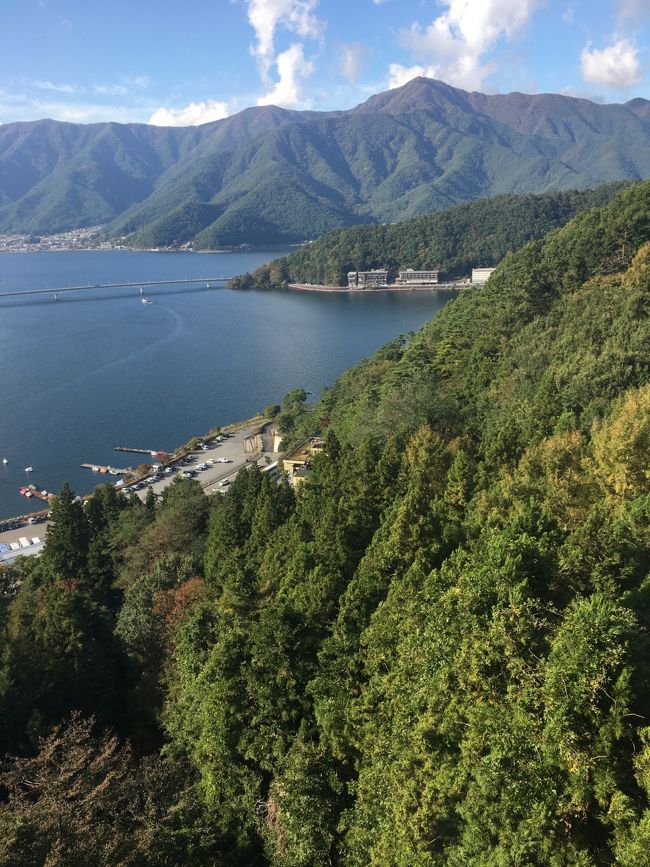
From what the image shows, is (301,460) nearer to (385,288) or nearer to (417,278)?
(385,288)

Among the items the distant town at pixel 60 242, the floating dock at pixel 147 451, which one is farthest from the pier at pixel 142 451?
the distant town at pixel 60 242

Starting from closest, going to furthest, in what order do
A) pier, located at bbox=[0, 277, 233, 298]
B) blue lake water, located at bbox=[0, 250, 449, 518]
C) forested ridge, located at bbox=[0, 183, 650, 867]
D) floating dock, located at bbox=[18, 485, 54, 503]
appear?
forested ridge, located at bbox=[0, 183, 650, 867]
floating dock, located at bbox=[18, 485, 54, 503]
blue lake water, located at bbox=[0, 250, 449, 518]
pier, located at bbox=[0, 277, 233, 298]

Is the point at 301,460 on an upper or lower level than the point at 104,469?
upper

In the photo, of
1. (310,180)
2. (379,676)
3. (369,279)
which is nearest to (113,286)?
(369,279)

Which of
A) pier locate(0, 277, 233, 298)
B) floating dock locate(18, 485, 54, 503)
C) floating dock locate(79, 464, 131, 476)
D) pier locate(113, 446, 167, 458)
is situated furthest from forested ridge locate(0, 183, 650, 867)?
pier locate(0, 277, 233, 298)

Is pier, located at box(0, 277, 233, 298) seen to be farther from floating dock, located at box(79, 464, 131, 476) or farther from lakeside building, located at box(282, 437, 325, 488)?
lakeside building, located at box(282, 437, 325, 488)

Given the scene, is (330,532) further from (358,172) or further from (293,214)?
(358,172)
